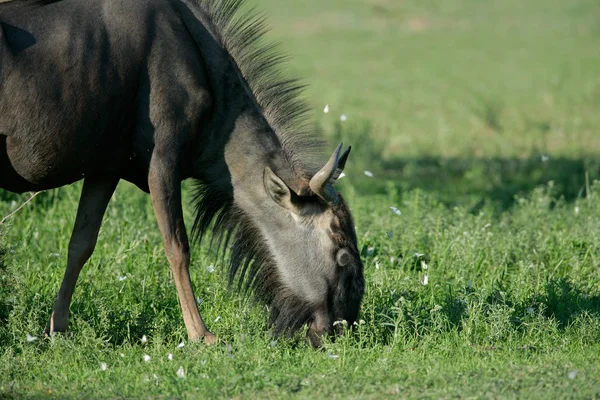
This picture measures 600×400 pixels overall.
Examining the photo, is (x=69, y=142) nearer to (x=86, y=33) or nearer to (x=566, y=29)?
(x=86, y=33)

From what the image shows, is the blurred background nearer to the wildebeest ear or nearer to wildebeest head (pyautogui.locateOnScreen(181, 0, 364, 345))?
wildebeest head (pyautogui.locateOnScreen(181, 0, 364, 345))

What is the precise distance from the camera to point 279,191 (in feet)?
20.2

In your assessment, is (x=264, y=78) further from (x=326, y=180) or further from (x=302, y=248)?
(x=302, y=248)

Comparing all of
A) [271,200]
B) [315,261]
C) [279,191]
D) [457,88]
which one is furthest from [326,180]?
[457,88]

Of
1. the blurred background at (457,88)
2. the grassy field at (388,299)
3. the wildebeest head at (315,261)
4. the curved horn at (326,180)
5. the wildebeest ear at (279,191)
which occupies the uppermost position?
the curved horn at (326,180)

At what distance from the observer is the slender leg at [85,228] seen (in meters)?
6.37

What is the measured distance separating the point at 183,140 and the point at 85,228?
1.03 m

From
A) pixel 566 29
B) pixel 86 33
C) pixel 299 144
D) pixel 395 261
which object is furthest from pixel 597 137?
pixel 566 29

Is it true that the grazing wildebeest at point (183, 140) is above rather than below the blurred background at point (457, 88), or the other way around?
above

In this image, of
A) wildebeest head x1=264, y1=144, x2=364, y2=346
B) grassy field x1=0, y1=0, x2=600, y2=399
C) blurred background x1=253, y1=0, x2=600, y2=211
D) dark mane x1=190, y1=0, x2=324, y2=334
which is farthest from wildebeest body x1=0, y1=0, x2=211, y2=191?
blurred background x1=253, y1=0, x2=600, y2=211

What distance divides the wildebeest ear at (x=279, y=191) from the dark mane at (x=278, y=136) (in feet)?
0.81

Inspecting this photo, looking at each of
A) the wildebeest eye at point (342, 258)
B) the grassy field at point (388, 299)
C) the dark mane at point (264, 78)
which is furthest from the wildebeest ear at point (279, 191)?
the grassy field at point (388, 299)

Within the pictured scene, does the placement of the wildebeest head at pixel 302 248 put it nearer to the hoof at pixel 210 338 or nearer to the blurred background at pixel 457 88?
the hoof at pixel 210 338

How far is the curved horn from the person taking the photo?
5910mm
